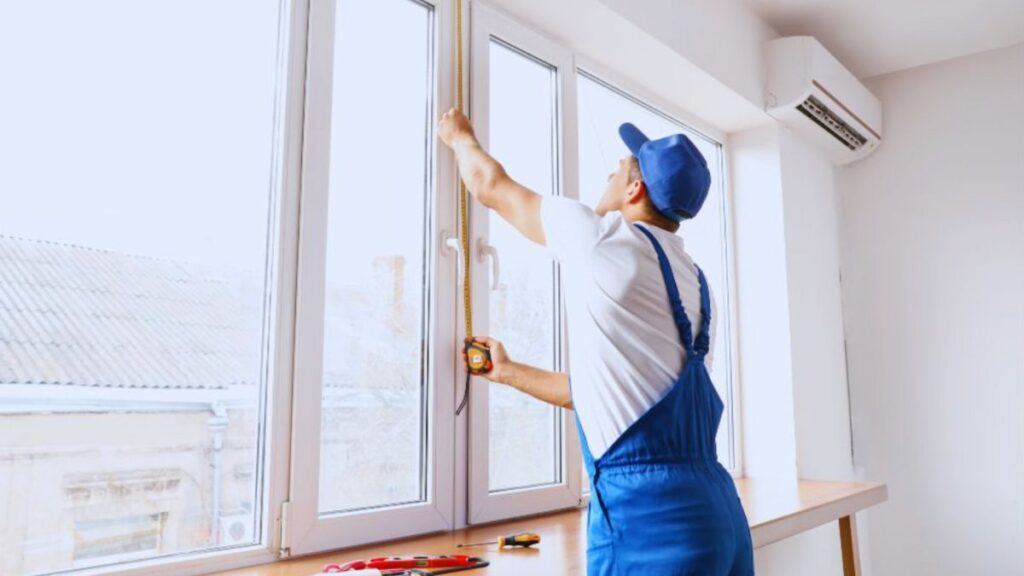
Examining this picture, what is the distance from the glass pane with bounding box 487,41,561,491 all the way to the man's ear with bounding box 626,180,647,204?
25.2 inches

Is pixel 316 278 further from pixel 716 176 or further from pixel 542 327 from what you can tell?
pixel 716 176

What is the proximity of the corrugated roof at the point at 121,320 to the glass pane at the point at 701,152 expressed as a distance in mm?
1476

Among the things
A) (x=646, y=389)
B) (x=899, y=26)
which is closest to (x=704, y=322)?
(x=646, y=389)

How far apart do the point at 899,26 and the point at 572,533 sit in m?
2.63

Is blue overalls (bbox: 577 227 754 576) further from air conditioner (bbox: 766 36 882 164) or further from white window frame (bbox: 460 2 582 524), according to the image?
air conditioner (bbox: 766 36 882 164)

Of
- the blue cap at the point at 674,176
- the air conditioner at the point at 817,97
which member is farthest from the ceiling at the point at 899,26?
the blue cap at the point at 674,176

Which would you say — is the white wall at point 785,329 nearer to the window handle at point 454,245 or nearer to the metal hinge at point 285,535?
the window handle at point 454,245

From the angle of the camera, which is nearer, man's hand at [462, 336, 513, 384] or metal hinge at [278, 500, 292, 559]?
metal hinge at [278, 500, 292, 559]

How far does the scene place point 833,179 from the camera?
3863 mm

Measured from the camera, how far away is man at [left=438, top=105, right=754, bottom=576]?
136 centimetres

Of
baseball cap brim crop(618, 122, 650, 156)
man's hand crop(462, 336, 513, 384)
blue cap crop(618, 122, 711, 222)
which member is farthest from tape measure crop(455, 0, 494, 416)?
blue cap crop(618, 122, 711, 222)

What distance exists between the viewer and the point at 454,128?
6.23 ft

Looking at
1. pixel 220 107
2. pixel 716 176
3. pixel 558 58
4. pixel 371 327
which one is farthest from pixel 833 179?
pixel 220 107

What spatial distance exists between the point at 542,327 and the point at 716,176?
1.47 m
